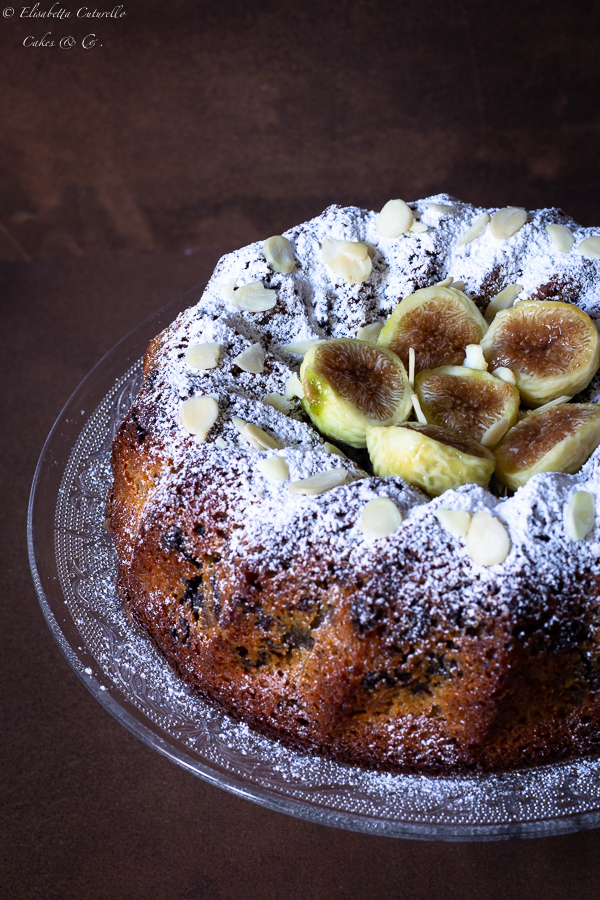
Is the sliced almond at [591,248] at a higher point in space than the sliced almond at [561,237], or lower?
lower

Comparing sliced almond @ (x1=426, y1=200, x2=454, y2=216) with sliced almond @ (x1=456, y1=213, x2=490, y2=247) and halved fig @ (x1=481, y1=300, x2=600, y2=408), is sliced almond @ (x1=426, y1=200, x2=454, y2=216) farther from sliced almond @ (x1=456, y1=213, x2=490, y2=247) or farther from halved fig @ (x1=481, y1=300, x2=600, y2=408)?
halved fig @ (x1=481, y1=300, x2=600, y2=408)

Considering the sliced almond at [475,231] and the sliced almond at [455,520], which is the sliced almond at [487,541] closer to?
the sliced almond at [455,520]

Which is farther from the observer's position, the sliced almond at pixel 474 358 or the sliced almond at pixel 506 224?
the sliced almond at pixel 506 224

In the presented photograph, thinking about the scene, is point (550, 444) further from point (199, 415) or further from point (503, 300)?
point (199, 415)

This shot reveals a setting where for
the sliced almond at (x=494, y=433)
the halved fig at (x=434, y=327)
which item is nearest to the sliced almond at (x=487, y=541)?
the sliced almond at (x=494, y=433)

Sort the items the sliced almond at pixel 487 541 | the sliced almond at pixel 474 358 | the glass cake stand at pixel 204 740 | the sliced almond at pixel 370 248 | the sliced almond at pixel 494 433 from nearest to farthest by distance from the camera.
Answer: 1. the sliced almond at pixel 487 541
2. the glass cake stand at pixel 204 740
3. the sliced almond at pixel 494 433
4. the sliced almond at pixel 474 358
5. the sliced almond at pixel 370 248

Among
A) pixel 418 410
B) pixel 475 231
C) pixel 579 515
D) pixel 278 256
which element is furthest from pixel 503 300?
pixel 579 515

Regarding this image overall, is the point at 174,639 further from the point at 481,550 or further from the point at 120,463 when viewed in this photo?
the point at 481,550

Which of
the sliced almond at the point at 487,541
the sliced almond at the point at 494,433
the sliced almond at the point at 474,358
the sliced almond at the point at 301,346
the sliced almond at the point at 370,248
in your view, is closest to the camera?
the sliced almond at the point at 487,541
